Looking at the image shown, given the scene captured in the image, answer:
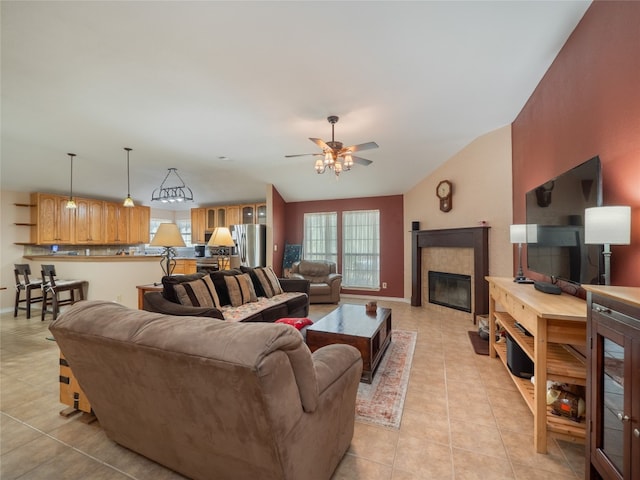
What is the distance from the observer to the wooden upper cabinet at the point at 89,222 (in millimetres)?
5992

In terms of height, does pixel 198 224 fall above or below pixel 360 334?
above

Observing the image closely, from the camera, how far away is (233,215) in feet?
23.8

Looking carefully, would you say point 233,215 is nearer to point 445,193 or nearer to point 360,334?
→ point 445,193

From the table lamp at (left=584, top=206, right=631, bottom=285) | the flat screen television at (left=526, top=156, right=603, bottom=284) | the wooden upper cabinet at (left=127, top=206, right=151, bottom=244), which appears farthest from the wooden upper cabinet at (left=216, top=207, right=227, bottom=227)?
the table lamp at (left=584, top=206, right=631, bottom=285)

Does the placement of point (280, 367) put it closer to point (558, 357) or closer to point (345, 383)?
point (345, 383)

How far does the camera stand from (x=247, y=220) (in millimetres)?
7117

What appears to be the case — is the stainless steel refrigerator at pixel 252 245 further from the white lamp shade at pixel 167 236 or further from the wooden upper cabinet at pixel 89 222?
the wooden upper cabinet at pixel 89 222

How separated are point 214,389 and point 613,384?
1587mm

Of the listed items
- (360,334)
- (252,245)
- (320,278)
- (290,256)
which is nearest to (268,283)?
(320,278)

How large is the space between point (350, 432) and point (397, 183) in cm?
481

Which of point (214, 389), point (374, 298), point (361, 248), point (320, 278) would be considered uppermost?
point (361, 248)

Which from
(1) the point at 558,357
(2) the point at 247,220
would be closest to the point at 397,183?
(2) the point at 247,220

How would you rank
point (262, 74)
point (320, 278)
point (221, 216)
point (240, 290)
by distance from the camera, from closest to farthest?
point (262, 74) → point (240, 290) → point (320, 278) → point (221, 216)

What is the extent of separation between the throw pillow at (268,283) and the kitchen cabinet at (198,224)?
4.03 m
